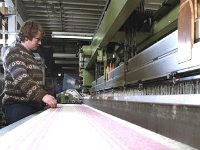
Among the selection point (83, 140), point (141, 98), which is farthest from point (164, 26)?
point (83, 140)

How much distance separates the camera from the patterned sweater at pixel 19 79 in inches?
81.6

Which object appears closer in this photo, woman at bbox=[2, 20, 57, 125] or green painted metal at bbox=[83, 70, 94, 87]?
woman at bbox=[2, 20, 57, 125]

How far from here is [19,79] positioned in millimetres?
2064

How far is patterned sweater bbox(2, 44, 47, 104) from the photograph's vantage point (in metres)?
2.07

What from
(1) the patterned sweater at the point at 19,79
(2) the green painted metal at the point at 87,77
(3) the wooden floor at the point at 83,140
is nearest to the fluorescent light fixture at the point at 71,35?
(2) the green painted metal at the point at 87,77

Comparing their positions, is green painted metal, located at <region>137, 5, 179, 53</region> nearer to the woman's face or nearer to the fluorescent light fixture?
the woman's face

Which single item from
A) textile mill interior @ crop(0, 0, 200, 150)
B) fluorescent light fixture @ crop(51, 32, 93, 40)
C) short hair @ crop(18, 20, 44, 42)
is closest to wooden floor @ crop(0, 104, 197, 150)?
textile mill interior @ crop(0, 0, 200, 150)

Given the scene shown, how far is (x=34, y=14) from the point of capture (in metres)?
5.37

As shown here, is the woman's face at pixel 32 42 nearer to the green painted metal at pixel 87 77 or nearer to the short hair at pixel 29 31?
the short hair at pixel 29 31

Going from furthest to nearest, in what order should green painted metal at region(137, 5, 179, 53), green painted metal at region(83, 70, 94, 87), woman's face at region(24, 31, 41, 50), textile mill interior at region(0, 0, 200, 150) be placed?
green painted metal at region(83, 70, 94, 87), woman's face at region(24, 31, 41, 50), green painted metal at region(137, 5, 179, 53), textile mill interior at region(0, 0, 200, 150)

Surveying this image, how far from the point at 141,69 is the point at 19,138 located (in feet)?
3.38

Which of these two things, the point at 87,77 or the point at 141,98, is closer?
the point at 141,98

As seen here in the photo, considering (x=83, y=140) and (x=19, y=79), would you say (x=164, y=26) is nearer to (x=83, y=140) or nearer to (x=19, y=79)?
(x=19, y=79)

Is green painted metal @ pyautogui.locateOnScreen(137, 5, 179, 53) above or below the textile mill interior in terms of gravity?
above
